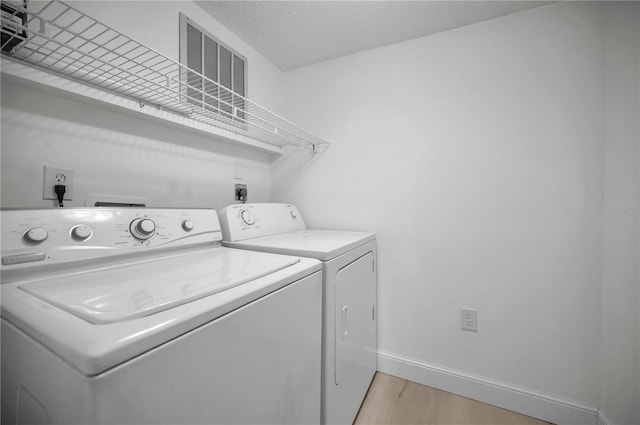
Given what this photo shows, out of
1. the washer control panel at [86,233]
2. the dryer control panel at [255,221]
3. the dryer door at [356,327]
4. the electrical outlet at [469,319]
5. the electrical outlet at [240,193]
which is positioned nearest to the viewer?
the washer control panel at [86,233]

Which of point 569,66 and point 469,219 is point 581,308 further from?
point 569,66

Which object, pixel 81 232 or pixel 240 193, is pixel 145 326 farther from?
pixel 240 193

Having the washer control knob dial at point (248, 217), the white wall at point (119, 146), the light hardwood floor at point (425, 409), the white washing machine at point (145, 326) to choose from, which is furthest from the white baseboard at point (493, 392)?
the white wall at point (119, 146)


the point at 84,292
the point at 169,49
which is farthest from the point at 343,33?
the point at 84,292

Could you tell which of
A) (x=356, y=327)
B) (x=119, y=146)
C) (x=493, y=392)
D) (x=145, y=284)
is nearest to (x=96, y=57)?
(x=119, y=146)

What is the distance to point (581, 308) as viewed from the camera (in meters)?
1.34

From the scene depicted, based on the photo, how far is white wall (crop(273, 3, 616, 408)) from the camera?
1.34m

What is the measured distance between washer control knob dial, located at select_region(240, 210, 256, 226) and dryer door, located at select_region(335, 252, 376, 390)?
0.58 meters

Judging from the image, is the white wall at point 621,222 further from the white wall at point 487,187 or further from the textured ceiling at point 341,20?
the textured ceiling at point 341,20

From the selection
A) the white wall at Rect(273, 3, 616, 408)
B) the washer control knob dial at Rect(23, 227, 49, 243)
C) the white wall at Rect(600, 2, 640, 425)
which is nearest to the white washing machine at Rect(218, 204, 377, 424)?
the white wall at Rect(273, 3, 616, 408)

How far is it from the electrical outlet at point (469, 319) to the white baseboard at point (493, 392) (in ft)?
0.92

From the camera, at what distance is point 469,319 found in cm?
157

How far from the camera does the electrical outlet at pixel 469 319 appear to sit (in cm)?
155

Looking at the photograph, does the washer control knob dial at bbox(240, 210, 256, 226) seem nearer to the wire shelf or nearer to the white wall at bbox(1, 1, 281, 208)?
the white wall at bbox(1, 1, 281, 208)
